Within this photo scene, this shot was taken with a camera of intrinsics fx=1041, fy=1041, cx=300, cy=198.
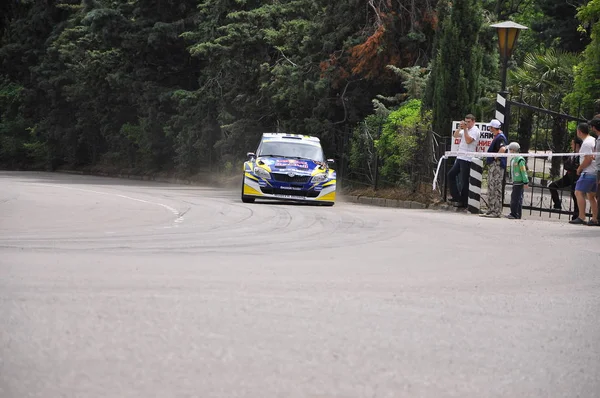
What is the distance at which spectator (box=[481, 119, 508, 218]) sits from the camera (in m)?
20.9

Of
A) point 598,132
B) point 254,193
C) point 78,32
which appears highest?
point 78,32

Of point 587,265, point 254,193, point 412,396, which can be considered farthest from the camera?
point 254,193

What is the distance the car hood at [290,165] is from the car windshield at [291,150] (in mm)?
491

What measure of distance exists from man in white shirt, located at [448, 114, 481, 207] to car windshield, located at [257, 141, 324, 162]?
4.56 metres

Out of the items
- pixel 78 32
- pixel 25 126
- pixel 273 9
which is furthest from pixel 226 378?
pixel 25 126

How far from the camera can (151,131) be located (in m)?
47.7

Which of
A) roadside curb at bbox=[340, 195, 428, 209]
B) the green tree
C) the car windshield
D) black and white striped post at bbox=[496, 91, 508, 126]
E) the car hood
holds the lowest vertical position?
roadside curb at bbox=[340, 195, 428, 209]

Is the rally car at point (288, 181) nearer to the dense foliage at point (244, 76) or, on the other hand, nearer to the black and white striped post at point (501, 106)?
the dense foliage at point (244, 76)

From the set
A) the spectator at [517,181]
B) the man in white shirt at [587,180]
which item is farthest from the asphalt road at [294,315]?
the spectator at [517,181]

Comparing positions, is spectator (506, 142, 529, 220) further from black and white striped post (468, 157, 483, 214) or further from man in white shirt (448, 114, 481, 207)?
man in white shirt (448, 114, 481, 207)

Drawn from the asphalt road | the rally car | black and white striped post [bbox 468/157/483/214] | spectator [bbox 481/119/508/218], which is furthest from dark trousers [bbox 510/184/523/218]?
the asphalt road

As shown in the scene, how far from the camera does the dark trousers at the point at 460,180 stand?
2216 cm

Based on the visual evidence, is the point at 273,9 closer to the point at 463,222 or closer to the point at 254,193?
the point at 254,193

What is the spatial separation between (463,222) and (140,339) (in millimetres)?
12667
